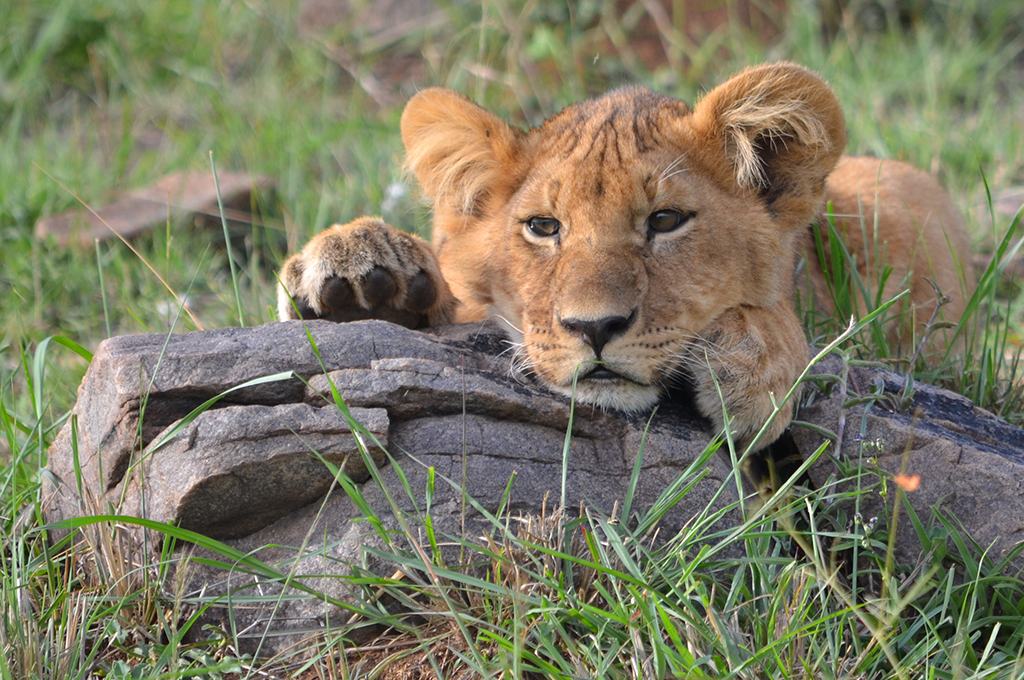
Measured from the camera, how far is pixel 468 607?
6.97ft

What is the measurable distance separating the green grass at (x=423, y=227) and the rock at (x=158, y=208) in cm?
14

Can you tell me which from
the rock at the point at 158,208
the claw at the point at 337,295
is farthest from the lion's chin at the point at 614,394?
the rock at the point at 158,208

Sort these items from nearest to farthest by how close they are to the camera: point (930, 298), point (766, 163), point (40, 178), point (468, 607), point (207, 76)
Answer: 1. point (468, 607)
2. point (766, 163)
3. point (930, 298)
4. point (40, 178)
5. point (207, 76)

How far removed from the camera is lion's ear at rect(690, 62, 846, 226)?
2889mm

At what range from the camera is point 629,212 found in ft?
9.02

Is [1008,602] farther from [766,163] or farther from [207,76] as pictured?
[207,76]

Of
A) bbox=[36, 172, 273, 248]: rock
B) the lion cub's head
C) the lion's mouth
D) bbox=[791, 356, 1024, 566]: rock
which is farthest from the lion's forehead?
bbox=[36, 172, 273, 248]: rock

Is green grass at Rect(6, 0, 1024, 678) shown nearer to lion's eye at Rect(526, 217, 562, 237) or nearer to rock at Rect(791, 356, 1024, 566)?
rock at Rect(791, 356, 1024, 566)

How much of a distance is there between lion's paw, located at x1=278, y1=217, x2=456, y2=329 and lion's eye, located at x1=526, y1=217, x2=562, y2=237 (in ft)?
1.18

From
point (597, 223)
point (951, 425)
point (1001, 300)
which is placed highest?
point (597, 223)

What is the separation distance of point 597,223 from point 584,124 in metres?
0.54

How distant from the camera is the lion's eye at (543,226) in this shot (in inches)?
114

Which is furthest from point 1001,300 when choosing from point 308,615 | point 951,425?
point 308,615

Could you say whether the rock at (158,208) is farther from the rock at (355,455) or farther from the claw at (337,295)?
the rock at (355,455)
